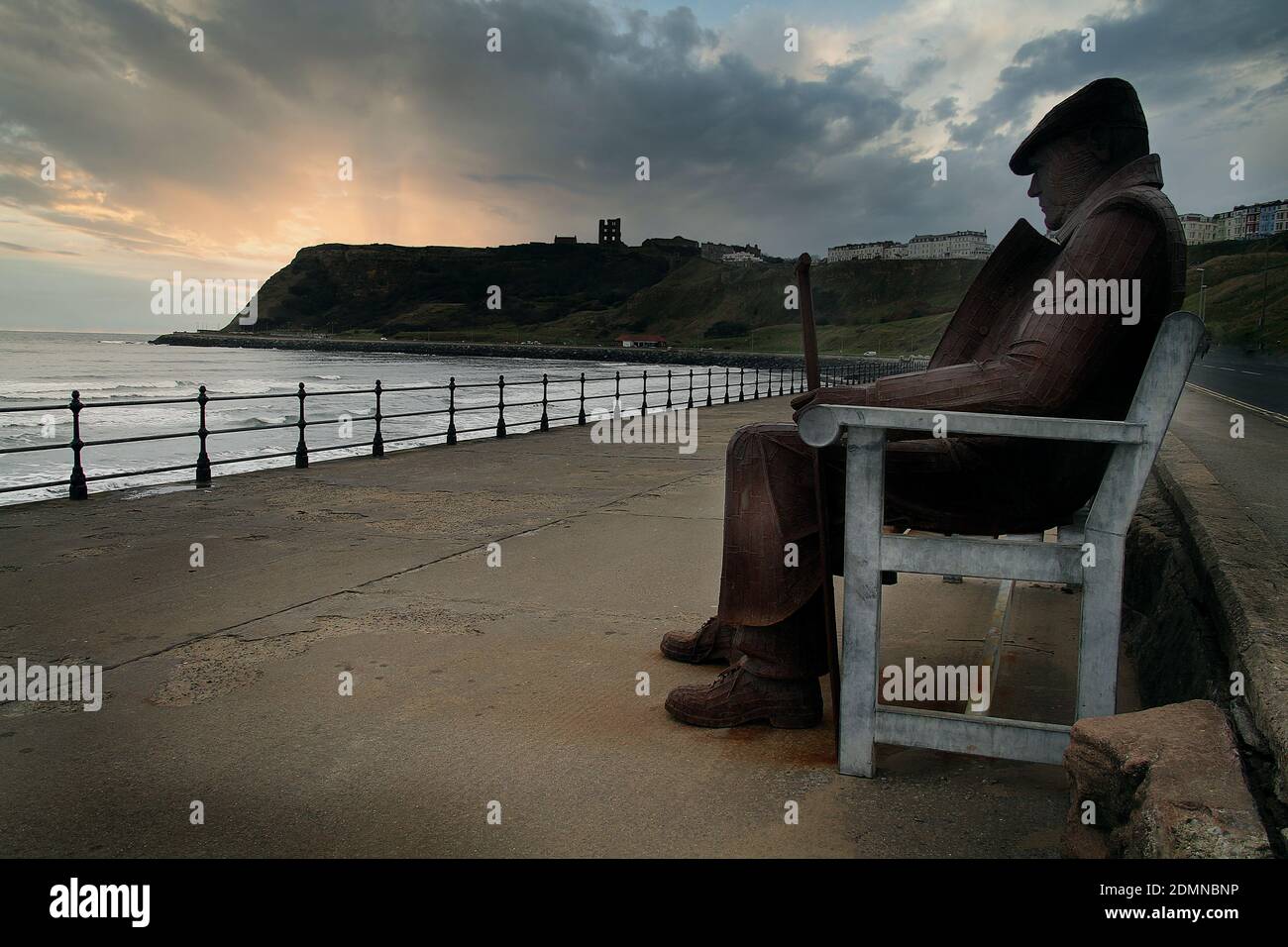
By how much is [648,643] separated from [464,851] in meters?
2.10

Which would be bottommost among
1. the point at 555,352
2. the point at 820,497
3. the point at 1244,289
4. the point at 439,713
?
the point at 439,713

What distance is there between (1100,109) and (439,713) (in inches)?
118

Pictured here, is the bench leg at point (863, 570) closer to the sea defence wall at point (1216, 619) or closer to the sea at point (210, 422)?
the sea defence wall at point (1216, 619)

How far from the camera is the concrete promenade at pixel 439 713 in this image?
103 inches

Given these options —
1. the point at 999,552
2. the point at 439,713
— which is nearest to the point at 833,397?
the point at 999,552

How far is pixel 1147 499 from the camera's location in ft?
16.5

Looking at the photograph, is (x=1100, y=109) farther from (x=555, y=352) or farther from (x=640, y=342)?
(x=640, y=342)

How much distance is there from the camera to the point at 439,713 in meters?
3.57

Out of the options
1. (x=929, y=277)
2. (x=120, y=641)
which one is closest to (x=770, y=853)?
(x=120, y=641)

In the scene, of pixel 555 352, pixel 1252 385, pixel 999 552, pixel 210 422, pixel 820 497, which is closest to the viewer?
pixel 999 552

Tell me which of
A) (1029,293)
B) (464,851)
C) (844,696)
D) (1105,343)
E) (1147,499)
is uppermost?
(1029,293)

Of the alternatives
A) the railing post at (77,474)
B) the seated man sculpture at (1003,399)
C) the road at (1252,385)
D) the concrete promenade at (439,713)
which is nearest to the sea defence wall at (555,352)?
the road at (1252,385)

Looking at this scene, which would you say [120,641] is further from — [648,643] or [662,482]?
[662,482]

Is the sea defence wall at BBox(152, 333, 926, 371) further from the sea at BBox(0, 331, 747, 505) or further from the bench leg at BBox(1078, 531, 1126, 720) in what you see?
the bench leg at BBox(1078, 531, 1126, 720)
